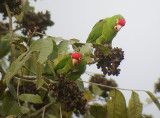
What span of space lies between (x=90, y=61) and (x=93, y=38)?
806 millimetres

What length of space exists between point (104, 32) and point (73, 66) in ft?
2.82

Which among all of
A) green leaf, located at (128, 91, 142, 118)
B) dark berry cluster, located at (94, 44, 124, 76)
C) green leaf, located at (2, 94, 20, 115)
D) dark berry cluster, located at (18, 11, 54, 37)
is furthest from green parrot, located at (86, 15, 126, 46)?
green leaf, located at (2, 94, 20, 115)

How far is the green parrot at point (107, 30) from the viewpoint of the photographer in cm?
231

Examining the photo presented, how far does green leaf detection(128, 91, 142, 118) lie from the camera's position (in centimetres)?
131

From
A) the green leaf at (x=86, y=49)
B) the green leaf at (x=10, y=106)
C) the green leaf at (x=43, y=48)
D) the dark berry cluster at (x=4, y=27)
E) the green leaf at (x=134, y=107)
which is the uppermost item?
the dark berry cluster at (x=4, y=27)

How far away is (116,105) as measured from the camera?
138cm

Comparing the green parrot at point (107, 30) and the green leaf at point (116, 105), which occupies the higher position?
the green parrot at point (107, 30)

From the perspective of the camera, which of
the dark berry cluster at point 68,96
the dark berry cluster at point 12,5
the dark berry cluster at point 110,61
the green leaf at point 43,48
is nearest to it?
the green leaf at point 43,48

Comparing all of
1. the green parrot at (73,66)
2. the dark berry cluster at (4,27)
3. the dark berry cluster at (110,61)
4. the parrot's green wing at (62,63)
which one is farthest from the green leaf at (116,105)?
the dark berry cluster at (4,27)

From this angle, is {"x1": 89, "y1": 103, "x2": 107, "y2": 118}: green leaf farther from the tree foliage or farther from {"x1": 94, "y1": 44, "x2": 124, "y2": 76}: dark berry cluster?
{"x1": 94, "y1": 44, "x2": 124, "y2": 76}: dark berry cluster

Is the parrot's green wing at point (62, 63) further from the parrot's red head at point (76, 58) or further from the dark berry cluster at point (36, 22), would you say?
the dark berry cluster at point (36, 22)

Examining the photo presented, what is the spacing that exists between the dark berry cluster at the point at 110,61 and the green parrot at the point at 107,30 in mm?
764

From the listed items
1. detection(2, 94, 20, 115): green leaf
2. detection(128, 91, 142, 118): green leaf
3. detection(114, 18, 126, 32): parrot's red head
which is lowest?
detection(2, 94, 20, 115): green leaf

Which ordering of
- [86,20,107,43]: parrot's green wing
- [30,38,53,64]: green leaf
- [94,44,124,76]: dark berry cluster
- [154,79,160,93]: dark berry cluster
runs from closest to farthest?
[30,38,53,64]: green leaf → [94,44,124,76]: dark berry cluster → [86,20,107,43]: parrot's green wing → [154,79,160,93]: dark berry cluster
